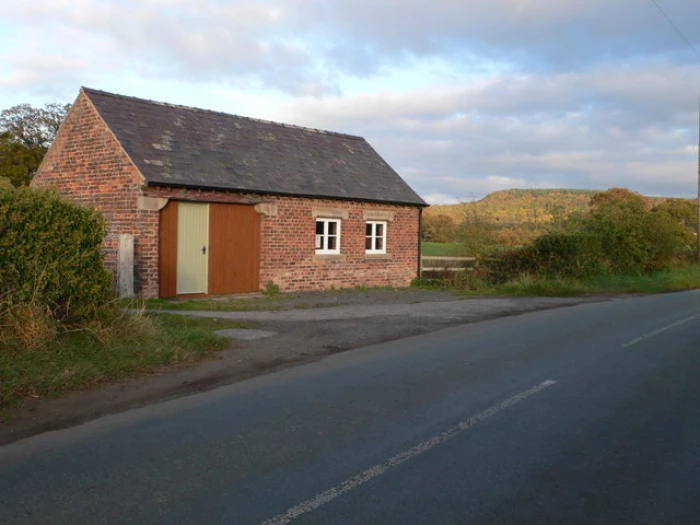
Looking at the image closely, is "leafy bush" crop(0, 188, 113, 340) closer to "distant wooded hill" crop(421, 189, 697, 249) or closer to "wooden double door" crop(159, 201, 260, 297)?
"wooden double door" crop(159, 201, 260, 297)

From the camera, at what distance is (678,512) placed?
4387mm

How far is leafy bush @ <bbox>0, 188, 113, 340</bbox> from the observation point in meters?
8.65

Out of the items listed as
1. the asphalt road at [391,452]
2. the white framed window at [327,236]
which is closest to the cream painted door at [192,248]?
the white framed window at [327,236]

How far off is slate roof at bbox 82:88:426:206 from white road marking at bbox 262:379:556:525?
11.3m

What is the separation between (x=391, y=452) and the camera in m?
5.46

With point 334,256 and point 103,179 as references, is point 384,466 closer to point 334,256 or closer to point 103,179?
point 103,179

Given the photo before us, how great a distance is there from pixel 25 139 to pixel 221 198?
23270 millimetres

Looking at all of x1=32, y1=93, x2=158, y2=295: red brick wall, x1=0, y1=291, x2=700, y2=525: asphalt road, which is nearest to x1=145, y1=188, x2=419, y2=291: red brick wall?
x1=32, y1=93, x2=158, y2=295: red brick wall

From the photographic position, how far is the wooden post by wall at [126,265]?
15391 mm

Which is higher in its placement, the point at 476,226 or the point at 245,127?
the point at 245,127

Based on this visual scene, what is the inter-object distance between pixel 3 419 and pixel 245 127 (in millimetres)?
15731

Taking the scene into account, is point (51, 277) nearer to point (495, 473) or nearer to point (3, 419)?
point (3, 419)

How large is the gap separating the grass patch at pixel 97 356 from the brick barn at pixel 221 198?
5884 millimetres

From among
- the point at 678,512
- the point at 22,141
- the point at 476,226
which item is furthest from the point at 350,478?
the point at 22,141
